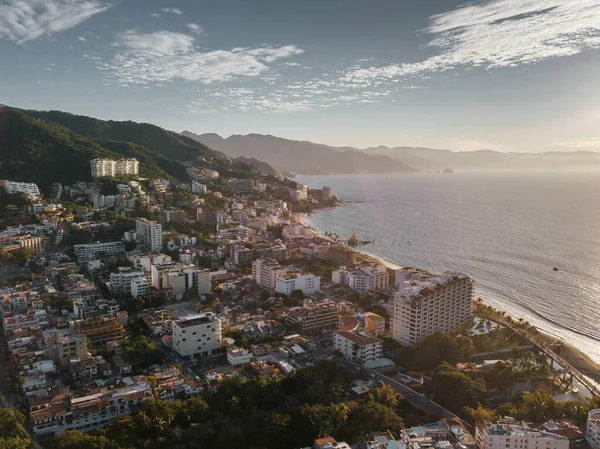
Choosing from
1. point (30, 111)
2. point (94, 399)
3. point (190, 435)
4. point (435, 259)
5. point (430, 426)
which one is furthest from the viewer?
point (30, 111)

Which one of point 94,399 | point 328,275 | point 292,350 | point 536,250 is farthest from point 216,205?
point 94,399

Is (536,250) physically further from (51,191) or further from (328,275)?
(51,191)

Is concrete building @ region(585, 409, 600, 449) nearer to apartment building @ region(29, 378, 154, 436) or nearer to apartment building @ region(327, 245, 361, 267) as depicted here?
apartment building @ region(29, 378, 154, 436)

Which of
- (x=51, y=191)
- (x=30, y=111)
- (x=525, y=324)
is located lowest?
(x=525, y=324)

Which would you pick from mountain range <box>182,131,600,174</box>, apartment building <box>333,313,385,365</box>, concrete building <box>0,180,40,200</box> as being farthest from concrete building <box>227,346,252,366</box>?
mountain range <box>182,131,600,174</box>

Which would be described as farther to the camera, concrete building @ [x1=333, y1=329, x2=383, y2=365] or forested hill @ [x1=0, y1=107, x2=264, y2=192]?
forested hill @ [x1=0, y1=107, x2=264, y2=192]

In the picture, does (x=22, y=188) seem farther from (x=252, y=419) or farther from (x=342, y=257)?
(x=252, y=419)

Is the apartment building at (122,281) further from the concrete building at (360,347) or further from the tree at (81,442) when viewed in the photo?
the tree at (81,442)
